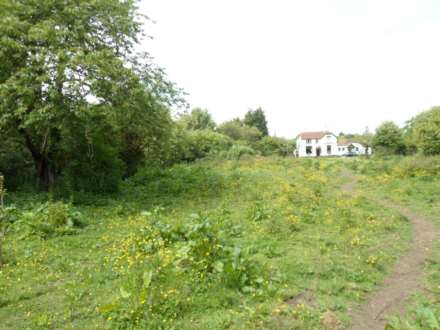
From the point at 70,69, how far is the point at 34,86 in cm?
113

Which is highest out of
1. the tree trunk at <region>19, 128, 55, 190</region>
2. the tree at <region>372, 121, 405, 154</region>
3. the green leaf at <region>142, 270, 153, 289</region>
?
the tree at <region>372, 121, 405, 154</region>

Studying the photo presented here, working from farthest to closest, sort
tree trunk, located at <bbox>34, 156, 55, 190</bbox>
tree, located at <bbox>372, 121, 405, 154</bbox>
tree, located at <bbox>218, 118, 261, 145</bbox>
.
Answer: tree, located at <bbox>218, 118, 261, 145</bbox>, tree, located at <bbox>372, 121, 405, 154</bbox>, tree trunk, located at <bbox>34, 156, 55, 190</bbox>

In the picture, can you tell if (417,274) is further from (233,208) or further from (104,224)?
(104,224)

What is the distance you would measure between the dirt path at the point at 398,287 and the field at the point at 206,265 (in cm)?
12

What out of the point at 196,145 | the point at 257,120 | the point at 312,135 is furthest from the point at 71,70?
the point at 312,135

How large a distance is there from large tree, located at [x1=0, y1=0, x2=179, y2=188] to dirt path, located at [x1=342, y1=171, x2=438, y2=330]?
330 inches

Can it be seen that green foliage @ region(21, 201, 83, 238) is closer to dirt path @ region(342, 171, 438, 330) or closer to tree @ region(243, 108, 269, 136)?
dirt path @ region(342, 171, 438, 330)

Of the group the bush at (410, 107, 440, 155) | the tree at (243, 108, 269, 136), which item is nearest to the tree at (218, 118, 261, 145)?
the tree at (243, 108, 269, 136)

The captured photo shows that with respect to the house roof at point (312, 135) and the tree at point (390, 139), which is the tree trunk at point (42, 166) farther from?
the house roof at point (312, 135)

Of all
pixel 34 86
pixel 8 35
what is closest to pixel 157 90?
pixel 34 86

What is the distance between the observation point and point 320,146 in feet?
225

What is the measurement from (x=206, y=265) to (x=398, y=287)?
309cm

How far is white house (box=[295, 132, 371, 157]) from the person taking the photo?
6831 cm

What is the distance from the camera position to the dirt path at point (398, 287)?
4129mm
